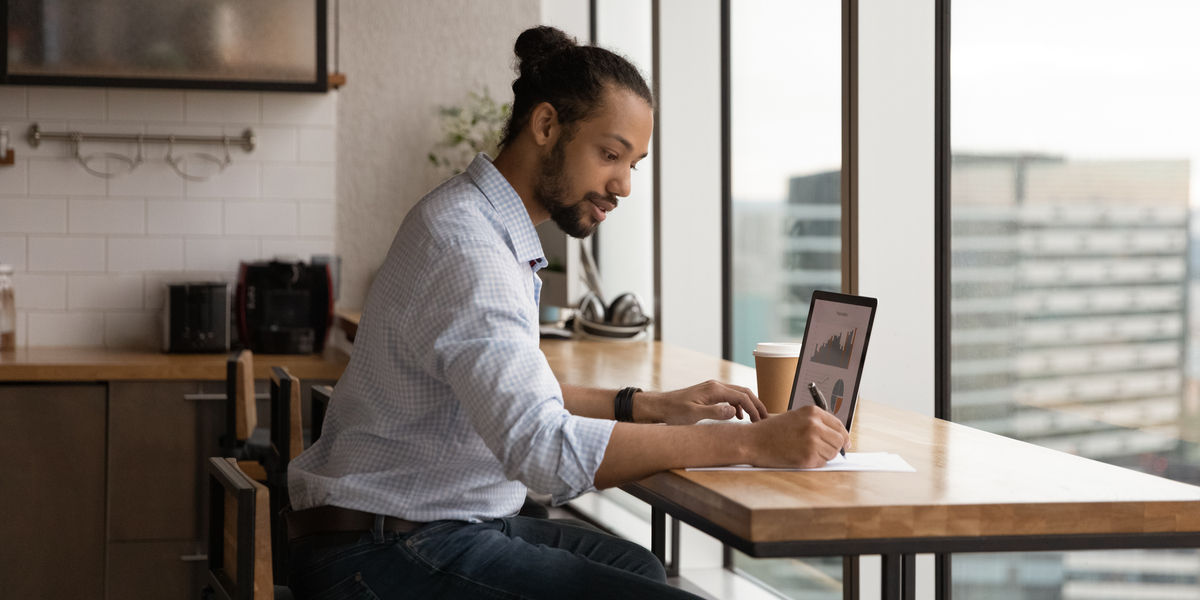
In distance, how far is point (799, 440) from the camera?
1254 millimetres

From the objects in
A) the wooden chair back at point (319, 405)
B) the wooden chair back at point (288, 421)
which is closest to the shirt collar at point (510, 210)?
the wooden chair back at point (319, 405)

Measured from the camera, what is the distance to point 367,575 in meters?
1.32

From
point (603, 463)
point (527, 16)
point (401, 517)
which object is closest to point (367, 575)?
point (401, 517)

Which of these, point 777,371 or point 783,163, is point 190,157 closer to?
point 783,163

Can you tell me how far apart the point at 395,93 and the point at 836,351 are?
3.02 metres

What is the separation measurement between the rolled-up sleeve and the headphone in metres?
1.93

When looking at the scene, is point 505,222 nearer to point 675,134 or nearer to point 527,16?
point 675,134

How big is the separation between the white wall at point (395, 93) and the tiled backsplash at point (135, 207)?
165mm

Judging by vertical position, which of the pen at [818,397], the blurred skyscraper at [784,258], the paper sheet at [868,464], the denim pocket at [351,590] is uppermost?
the blurred skyscraper at [784,258]

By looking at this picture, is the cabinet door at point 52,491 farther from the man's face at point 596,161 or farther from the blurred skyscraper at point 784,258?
the man's face at point 596,161

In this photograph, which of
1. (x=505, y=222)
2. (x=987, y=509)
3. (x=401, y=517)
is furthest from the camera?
(x=505, y=222)

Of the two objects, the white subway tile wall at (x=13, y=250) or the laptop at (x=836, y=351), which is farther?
the white subway tile wall at (x=13, y=250)

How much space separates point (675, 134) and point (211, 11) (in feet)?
5.44

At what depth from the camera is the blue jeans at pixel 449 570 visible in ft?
4.22
